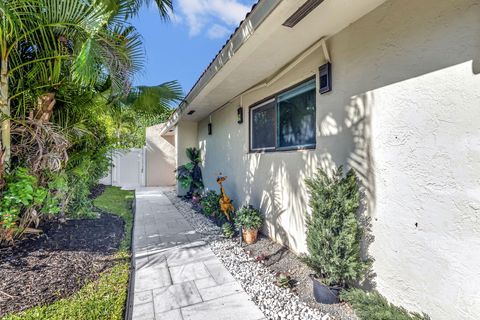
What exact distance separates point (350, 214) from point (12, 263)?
4562 millimetres

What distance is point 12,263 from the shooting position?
3.55 meters

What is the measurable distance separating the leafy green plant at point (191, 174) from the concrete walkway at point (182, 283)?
4269 millimetres

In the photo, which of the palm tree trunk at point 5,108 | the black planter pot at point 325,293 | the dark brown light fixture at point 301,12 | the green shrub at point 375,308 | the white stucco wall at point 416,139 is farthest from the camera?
the palm tree trunk at point 5,108

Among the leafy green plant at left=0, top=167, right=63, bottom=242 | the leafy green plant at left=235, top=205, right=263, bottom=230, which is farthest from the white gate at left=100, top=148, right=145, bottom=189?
the leafy green plant at left=235, top=205, right=263, bottom=230

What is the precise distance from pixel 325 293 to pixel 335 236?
702 millimetres

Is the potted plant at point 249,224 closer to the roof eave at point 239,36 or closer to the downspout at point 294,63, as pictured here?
the downspout at point 294,63

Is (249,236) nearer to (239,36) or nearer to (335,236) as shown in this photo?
(335,236)

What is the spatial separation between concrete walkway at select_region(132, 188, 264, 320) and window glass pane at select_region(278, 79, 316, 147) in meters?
2.45

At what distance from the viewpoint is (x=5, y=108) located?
367cm

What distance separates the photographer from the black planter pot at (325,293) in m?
2.89

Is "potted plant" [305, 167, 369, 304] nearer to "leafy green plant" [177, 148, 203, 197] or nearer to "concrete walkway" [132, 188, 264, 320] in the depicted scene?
"concrete walkway" [132, 188, 264, 320]

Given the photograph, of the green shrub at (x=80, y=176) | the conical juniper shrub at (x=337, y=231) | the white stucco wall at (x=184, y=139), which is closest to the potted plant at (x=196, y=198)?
the white stucco wall at (x=184, y=139)

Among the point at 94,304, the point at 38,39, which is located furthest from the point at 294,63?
the point at 94,304

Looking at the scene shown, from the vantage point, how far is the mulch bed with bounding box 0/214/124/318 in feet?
10.0
